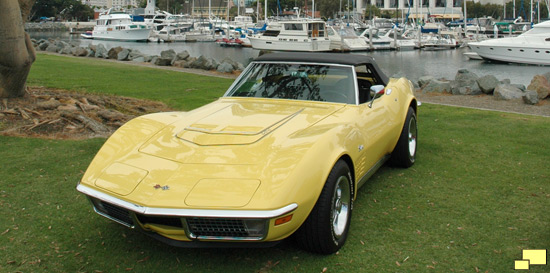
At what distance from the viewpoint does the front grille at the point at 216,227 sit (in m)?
3.24

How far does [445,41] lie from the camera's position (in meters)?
54.3

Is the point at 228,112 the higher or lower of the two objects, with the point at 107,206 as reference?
higher

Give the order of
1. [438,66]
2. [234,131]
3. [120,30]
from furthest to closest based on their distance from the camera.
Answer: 1. [120,30]
2. [438,66]
3. [234,131]

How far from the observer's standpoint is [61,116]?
25.2ft

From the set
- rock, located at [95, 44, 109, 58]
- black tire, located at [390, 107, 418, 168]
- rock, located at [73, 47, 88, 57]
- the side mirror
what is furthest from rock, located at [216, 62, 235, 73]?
the side mirror

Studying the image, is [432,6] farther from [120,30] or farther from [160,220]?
[160,220]

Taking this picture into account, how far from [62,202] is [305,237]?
8.22 feet

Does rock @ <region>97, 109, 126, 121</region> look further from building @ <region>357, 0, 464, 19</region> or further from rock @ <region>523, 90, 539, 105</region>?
building @ <region>357, 0, 464, 19</region>

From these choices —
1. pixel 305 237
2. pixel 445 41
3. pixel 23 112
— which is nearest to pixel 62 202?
pixel 305 237

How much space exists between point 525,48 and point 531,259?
32767 millimetres

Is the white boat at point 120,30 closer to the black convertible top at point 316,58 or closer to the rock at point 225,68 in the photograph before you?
the rock at point 225,68

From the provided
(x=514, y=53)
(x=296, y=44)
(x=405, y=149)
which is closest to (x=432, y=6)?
(x=296, y=44)

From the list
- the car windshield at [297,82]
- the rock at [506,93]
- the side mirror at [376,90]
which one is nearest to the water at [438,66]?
the rock at [506,93]

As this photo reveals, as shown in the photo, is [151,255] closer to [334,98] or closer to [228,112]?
[228,112]
